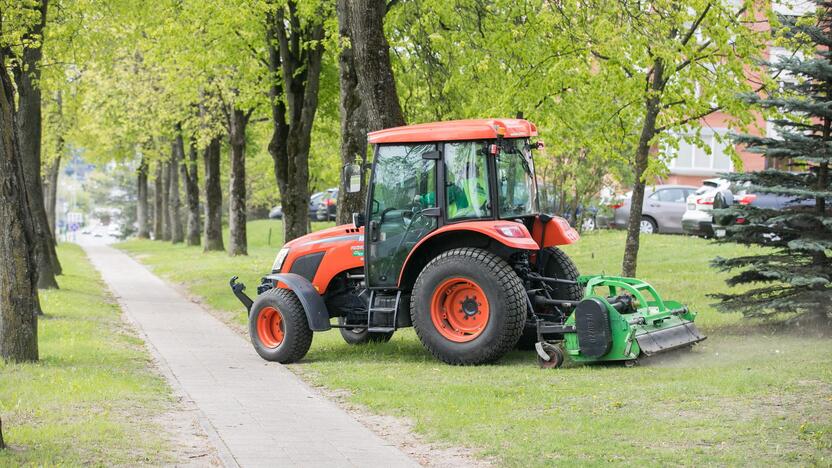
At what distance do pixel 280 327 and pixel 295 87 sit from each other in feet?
47.5

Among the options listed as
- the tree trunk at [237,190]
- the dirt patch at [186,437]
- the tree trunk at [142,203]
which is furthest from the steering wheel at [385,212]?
the tree trunk at [142,203]

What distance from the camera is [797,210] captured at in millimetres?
13469

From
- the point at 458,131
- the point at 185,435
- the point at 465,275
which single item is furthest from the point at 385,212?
the point at 185,435

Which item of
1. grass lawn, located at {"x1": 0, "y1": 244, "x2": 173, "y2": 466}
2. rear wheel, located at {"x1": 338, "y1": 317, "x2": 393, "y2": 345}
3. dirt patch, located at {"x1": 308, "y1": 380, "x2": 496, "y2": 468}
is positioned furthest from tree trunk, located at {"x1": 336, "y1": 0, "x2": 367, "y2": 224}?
dirt patch, located at {"x1": 308, "y1": 380, "x2": 496, "y2": 468}

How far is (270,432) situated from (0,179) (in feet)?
16.3

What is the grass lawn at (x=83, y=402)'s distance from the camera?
26.9 feet

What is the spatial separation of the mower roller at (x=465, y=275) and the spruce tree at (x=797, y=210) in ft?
4.29

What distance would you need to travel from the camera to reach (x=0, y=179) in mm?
12297

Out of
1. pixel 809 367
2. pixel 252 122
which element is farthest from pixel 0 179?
pixel 252 122

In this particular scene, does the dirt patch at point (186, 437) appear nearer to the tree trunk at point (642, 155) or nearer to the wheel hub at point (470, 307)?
the wheel hub at point (470, 307)

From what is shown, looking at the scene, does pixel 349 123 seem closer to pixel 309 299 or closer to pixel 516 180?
pixel 309 299

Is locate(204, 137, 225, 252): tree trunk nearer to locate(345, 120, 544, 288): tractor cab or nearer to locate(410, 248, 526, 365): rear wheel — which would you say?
locate(345, 120, 544, 288): tractor cab

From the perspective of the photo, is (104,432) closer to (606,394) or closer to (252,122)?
(606,394)

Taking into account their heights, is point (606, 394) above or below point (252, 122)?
below
